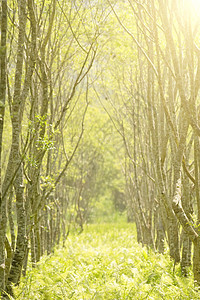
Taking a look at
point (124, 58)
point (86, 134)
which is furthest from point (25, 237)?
point (86, 134)

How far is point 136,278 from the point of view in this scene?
519cm

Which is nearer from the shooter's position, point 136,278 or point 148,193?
point 136,278

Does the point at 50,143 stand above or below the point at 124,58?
below

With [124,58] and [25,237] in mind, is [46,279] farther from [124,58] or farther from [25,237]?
[124,58]

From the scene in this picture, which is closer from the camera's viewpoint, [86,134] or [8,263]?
[8,263]

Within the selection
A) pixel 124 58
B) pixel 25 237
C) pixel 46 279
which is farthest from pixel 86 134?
pixel 25 237

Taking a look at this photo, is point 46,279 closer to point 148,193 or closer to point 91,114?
point 148,193

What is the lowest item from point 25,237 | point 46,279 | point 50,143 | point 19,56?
point 46,279

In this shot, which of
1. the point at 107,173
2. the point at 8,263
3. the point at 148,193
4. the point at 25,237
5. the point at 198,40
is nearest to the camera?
the point at 25,237

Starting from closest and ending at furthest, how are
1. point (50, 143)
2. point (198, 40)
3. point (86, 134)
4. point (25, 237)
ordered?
point (25, 237) → point (50, 143) → point (198, 40) → point (86, 134)

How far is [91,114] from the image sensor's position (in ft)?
60.4

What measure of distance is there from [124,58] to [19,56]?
19.1ft

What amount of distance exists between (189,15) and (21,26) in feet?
5.74

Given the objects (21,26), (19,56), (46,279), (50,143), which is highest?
(21,26)
